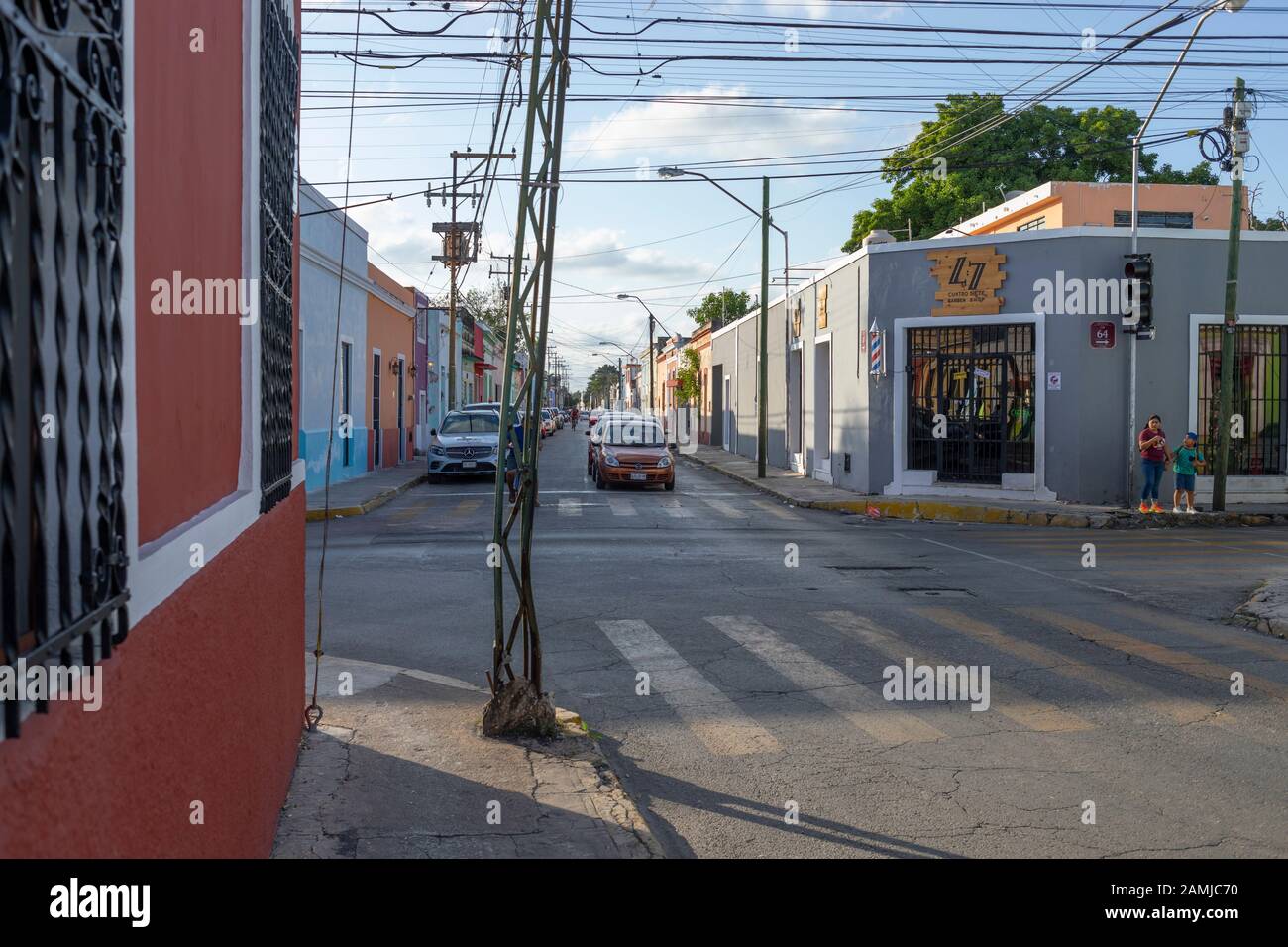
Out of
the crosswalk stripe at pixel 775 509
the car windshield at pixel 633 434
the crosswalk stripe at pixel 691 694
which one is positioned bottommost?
the crosswalk stripe at pixel 691 694

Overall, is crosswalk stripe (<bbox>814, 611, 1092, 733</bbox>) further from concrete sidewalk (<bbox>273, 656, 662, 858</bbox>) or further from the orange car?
the orange car

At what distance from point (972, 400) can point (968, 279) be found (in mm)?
2365

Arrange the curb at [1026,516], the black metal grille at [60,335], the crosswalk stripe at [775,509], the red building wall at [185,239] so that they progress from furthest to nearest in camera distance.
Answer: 1. the crosswalk stripe at [775,509]
2. the curb at [1026,516]
3. the red building wall at [185,239]
4. the black metal grille at [60,335]

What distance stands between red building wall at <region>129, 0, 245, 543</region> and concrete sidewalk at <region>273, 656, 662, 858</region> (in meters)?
1.62

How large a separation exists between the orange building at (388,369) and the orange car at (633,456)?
285 inches

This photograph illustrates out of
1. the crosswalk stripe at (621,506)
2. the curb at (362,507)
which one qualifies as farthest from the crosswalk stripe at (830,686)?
the crosswalk stripe at (621,506)

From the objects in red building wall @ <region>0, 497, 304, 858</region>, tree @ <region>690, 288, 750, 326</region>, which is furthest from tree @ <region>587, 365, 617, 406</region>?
red building wall @ <region>0, 497, 304, 858</region>

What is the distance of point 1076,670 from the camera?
849cm

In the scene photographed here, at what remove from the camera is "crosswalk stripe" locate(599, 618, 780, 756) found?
6.77m

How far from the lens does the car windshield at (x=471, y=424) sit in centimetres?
2950

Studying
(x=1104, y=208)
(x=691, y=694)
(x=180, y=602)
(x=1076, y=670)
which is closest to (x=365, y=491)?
(x=691, y=694)

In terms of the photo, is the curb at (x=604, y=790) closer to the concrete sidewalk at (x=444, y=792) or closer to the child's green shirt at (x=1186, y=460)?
the concrete sidewalk at (x=444, y=792)

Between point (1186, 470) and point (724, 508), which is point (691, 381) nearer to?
point (724, 508)
